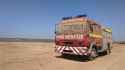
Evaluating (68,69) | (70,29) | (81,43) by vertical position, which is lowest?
(68,69)

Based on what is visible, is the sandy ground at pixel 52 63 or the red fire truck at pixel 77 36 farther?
the red fire truck at pixel 77 36

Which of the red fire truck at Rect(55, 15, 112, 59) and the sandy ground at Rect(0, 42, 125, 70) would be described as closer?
the sandy ground at Rect(0, 42, 125, 70)

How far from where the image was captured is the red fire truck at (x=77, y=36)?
15.9 m

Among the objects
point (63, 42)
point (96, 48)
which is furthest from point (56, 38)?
point (96, 48)

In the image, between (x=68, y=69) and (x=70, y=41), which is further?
(x=70, y=41)

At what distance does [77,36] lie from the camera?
16.0 metres

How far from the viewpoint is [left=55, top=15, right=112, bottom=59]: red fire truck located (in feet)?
52.0

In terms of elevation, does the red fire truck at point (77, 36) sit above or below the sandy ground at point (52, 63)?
above

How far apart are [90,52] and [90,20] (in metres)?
2.45

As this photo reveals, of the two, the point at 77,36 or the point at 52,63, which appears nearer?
the point at 52,63

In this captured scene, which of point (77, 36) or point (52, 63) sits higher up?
point (77, 36)

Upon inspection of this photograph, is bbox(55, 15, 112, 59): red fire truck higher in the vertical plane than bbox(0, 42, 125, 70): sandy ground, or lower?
higher

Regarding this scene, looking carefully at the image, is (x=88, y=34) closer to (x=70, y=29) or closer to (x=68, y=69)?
(x=70, y=29)

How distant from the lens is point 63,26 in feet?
56.5
